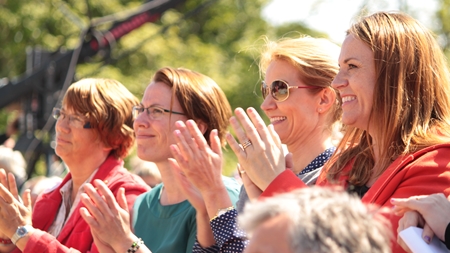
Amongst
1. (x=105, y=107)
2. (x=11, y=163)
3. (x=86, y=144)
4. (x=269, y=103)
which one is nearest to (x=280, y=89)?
(x=269, y=103)

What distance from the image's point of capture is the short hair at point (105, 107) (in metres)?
4.59

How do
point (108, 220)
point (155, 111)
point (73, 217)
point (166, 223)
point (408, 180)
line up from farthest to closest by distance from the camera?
point (73, 217), point (155, 111), point (166, 223), point (108, 220), point (408, 180)

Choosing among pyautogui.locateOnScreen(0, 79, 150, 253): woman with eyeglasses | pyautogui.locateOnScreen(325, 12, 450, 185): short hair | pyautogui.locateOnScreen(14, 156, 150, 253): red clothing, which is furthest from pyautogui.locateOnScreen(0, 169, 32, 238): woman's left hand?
pyautogui.locateOnScreen(325, 12, 450, 185): short hair

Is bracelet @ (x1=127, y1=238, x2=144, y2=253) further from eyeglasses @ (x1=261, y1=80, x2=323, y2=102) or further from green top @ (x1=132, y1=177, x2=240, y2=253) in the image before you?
eyeglasses @ (x1=261, y1=80, x2=323, y2=102)

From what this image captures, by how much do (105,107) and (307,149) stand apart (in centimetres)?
162

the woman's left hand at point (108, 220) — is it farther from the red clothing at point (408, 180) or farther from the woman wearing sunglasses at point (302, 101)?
the red clothing at point (408, 180)

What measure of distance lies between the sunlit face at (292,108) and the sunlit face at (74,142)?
1579 mm

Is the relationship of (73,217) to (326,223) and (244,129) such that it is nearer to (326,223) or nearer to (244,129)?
(244,129)

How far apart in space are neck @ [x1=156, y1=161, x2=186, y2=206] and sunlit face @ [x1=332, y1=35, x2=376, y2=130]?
4.23 feet

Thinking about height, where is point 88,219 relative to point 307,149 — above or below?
below

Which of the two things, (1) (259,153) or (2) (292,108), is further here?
(2) (292,108)

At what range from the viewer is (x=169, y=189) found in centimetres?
390

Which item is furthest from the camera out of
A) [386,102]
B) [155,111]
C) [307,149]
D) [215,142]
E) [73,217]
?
[73,217]

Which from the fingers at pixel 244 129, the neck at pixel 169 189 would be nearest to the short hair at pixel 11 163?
the neck at pixel 169 189
